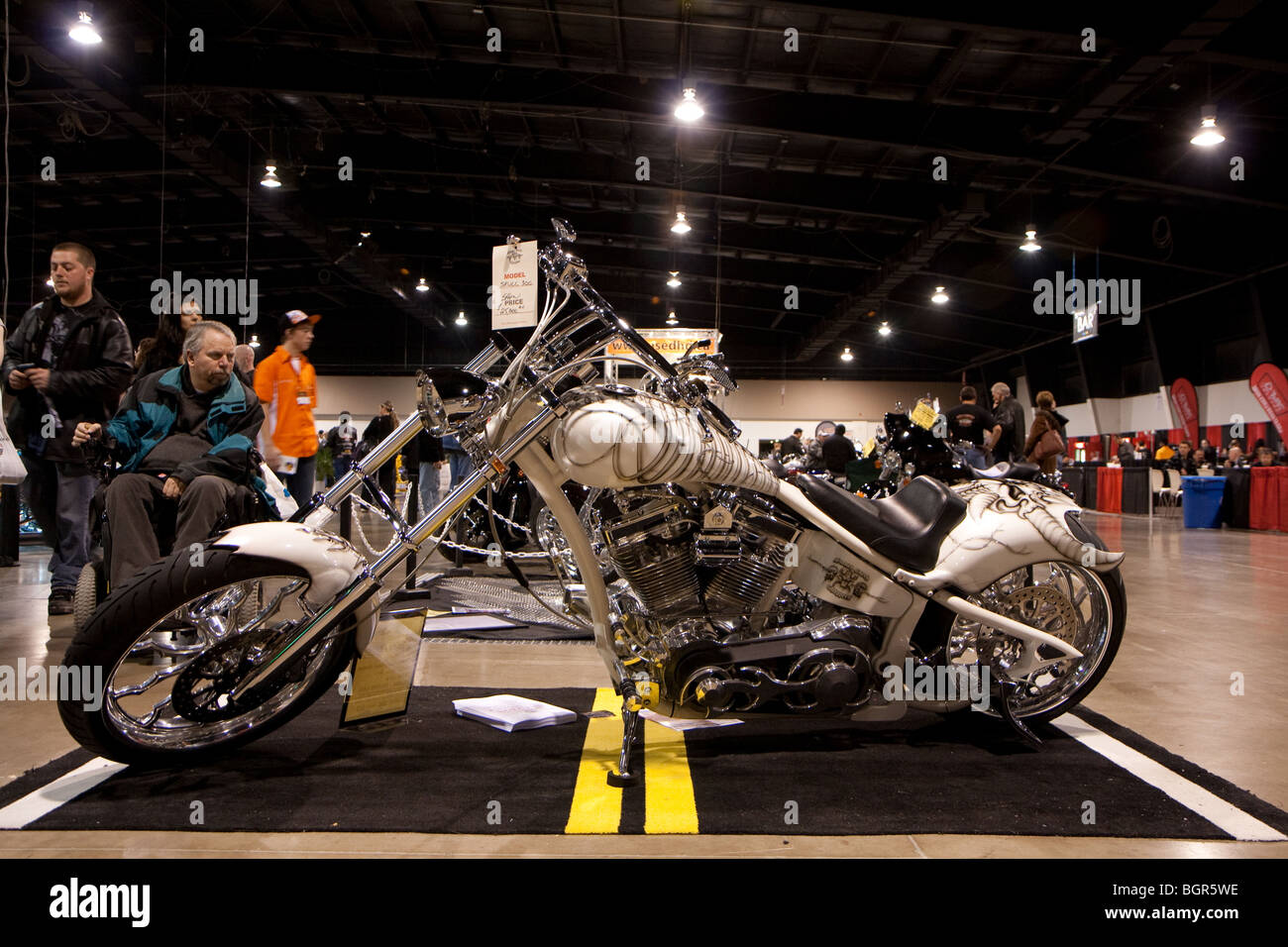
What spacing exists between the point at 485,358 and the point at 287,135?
10.5 metres

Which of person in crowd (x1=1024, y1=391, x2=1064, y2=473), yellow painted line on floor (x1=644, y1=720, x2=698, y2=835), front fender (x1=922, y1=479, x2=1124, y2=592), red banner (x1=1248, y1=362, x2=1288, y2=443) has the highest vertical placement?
red banner (x1=1248, y1=362, x2=1288, y2=443)

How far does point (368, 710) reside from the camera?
2717mm

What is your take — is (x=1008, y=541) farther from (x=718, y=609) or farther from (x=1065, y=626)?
(x=718, y=609)

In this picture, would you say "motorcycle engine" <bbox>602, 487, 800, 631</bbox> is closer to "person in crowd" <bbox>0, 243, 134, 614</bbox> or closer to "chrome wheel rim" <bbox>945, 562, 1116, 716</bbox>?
"chrome wheel rim" <bbox>945, 562, 1116, 716</bbox>

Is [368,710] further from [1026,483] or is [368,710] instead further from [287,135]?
[287,135]

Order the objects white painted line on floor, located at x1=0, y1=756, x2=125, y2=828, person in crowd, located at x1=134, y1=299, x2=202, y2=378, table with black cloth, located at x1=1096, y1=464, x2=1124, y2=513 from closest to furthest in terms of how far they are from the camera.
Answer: white painted line on floor, located at x1=0, y1=756, x2=125, y2=828 → person in crowd, located at x1=134, y1=299, x2=202, y2=378 → table with black cloth, located at x1=1096, y1=464, x2=1124, y2=513

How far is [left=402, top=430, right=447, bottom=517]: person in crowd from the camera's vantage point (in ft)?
19.9

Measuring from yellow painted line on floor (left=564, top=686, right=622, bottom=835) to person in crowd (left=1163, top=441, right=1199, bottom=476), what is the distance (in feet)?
49.6

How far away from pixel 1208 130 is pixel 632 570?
9.59 m

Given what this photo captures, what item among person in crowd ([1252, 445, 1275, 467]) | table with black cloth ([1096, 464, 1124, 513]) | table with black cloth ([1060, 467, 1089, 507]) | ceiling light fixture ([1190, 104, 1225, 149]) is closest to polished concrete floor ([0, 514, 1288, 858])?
ceiling light fixture ([1190, 104, 1225, 149])

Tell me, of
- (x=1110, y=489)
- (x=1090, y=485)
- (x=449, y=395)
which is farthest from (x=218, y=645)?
(x=1090, y=485)
